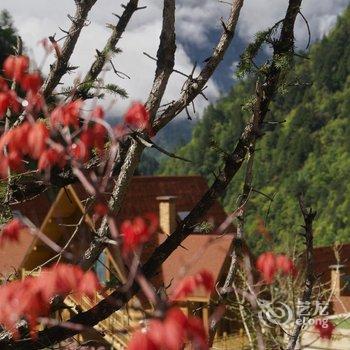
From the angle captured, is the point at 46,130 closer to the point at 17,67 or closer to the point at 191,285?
the point at 191,285

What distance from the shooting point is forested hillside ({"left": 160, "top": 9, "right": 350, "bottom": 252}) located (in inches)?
3155

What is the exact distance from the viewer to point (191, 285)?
303cm

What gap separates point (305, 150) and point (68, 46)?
9968 centimetres

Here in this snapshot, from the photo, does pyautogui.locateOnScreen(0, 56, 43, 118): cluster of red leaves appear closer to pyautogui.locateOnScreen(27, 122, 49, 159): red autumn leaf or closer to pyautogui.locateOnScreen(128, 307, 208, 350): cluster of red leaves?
pyautogui.locateOnScreen(27, 122, 49, 159): red autumn leaf

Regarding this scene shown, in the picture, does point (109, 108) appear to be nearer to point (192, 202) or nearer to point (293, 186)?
point (192, 202)

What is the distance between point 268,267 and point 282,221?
3098 inches

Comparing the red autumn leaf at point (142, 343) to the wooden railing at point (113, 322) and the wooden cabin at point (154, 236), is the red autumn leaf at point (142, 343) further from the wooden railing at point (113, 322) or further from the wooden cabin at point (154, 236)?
the wooden cabin at point (154, 236)

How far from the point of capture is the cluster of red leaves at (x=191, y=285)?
2988 mm

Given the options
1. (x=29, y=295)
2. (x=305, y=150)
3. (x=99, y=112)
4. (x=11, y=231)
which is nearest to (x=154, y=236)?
(x=11, y=231)

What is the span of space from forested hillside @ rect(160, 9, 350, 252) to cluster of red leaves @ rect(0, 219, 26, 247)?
54.9 meters

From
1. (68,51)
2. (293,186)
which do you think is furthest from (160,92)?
(293,186)

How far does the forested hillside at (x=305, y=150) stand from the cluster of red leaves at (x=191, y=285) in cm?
5608

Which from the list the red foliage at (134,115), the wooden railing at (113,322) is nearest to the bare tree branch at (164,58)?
the red foliage at (134,115)

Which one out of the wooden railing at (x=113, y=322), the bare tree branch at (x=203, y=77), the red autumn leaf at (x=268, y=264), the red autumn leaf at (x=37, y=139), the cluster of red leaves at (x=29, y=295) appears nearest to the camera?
the cluster of red leaves at (x=29, y=295)
